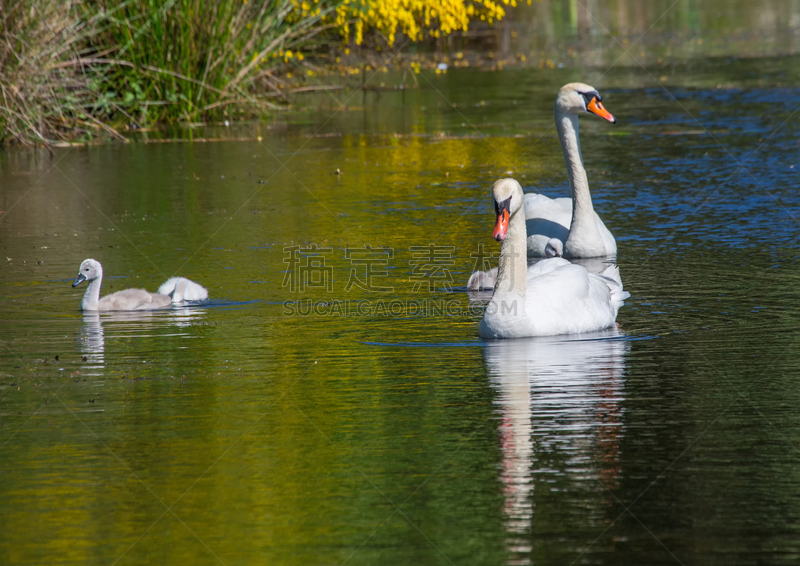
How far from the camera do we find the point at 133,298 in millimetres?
8508

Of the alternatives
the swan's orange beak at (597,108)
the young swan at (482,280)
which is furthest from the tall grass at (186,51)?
Result: the young swan at (482,280)

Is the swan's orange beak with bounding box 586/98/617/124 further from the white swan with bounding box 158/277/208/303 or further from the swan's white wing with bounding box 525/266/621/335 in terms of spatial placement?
the white swan with bounding box 158/277/208/303

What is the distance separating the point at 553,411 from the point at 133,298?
385 cm

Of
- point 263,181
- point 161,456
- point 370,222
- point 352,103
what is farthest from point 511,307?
point 352,103

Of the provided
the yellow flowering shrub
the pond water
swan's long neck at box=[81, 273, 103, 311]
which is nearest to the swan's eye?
the pond water

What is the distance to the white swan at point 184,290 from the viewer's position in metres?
8.56

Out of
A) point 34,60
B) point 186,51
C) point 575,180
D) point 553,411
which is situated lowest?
point 553,411

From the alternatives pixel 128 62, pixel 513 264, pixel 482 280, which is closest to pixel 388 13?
pixel 128 62

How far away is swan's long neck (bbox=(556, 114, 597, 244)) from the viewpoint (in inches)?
396

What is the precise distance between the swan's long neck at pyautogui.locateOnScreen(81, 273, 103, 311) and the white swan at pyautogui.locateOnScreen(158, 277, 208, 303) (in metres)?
0.45

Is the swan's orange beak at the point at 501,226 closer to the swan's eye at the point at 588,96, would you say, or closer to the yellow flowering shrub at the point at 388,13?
the swan's eye at the point at 588,96

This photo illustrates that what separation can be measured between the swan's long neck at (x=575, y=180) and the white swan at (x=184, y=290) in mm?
3280

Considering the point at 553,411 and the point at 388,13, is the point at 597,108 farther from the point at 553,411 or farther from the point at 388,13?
the point at 388,13

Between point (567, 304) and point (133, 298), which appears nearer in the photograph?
point (567, 304)
